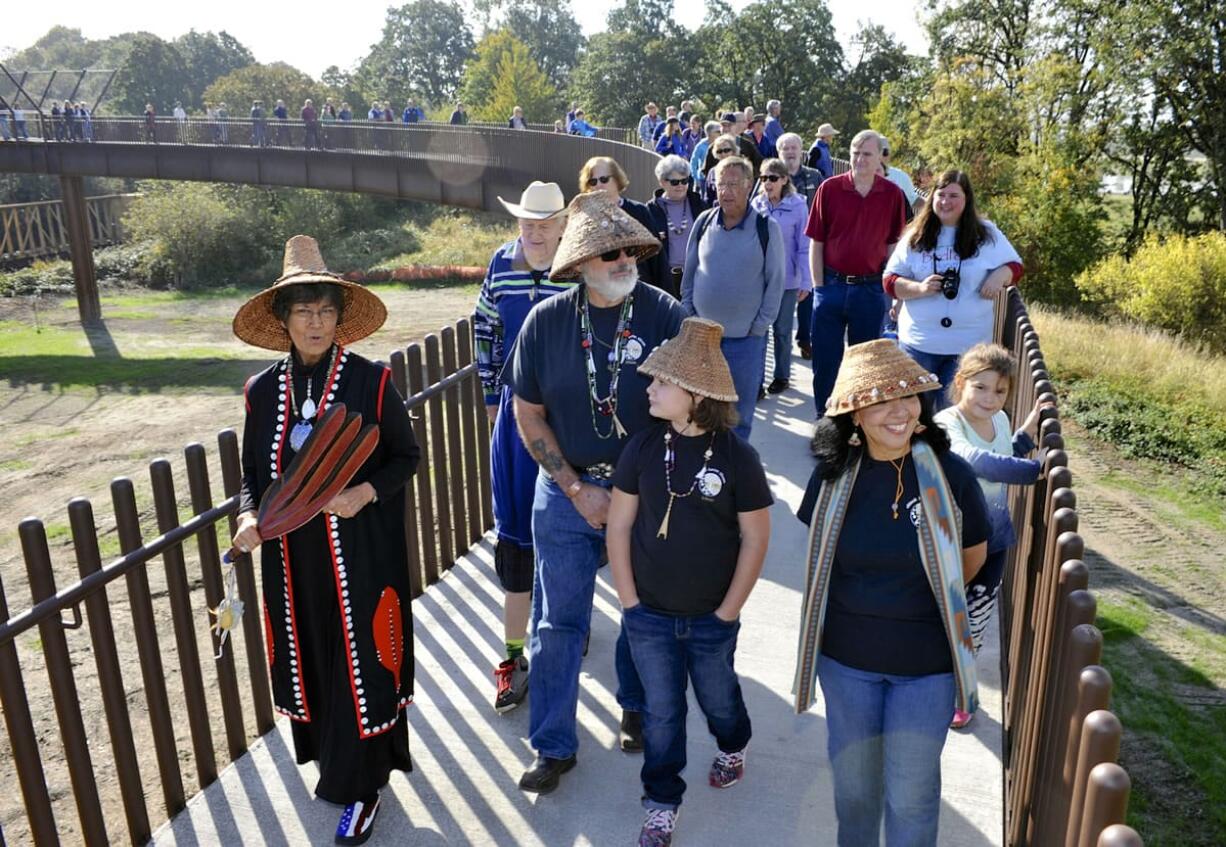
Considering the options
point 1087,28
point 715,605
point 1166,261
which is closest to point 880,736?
point 715,605

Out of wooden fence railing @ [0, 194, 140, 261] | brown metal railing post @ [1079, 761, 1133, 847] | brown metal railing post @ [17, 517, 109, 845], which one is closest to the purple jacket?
brown metal railing post @ [17, 517, 109, 845]

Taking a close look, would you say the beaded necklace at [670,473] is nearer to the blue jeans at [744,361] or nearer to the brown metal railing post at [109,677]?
the brown metal railing post at [109,677]

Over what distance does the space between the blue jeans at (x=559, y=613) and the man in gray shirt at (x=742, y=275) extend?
7.65 feet

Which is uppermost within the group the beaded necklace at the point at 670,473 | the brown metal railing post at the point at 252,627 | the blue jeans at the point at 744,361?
the beaded necklace at the point at 670,473

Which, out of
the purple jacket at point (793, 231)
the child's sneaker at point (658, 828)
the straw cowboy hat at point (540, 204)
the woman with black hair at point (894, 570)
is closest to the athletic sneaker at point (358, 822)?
the child's sneaker at point (658, 828)

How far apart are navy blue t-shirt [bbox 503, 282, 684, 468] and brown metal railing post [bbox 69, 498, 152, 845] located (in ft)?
4.82

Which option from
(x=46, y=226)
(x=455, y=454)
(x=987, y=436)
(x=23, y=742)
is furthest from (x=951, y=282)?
(x=46, y=226)

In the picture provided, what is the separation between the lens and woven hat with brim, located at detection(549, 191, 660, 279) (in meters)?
3.60

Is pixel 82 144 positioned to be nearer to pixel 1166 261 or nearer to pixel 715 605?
pixel 1166 261

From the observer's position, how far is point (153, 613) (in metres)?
4.47

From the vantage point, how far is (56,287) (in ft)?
129

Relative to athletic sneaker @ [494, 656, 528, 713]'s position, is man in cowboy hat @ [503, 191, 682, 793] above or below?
above

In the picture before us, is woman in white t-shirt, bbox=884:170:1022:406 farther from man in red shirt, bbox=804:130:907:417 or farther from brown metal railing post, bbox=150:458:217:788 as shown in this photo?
brown metal railing post, bbox=150:458:217:788

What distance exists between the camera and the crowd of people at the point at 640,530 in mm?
3029
